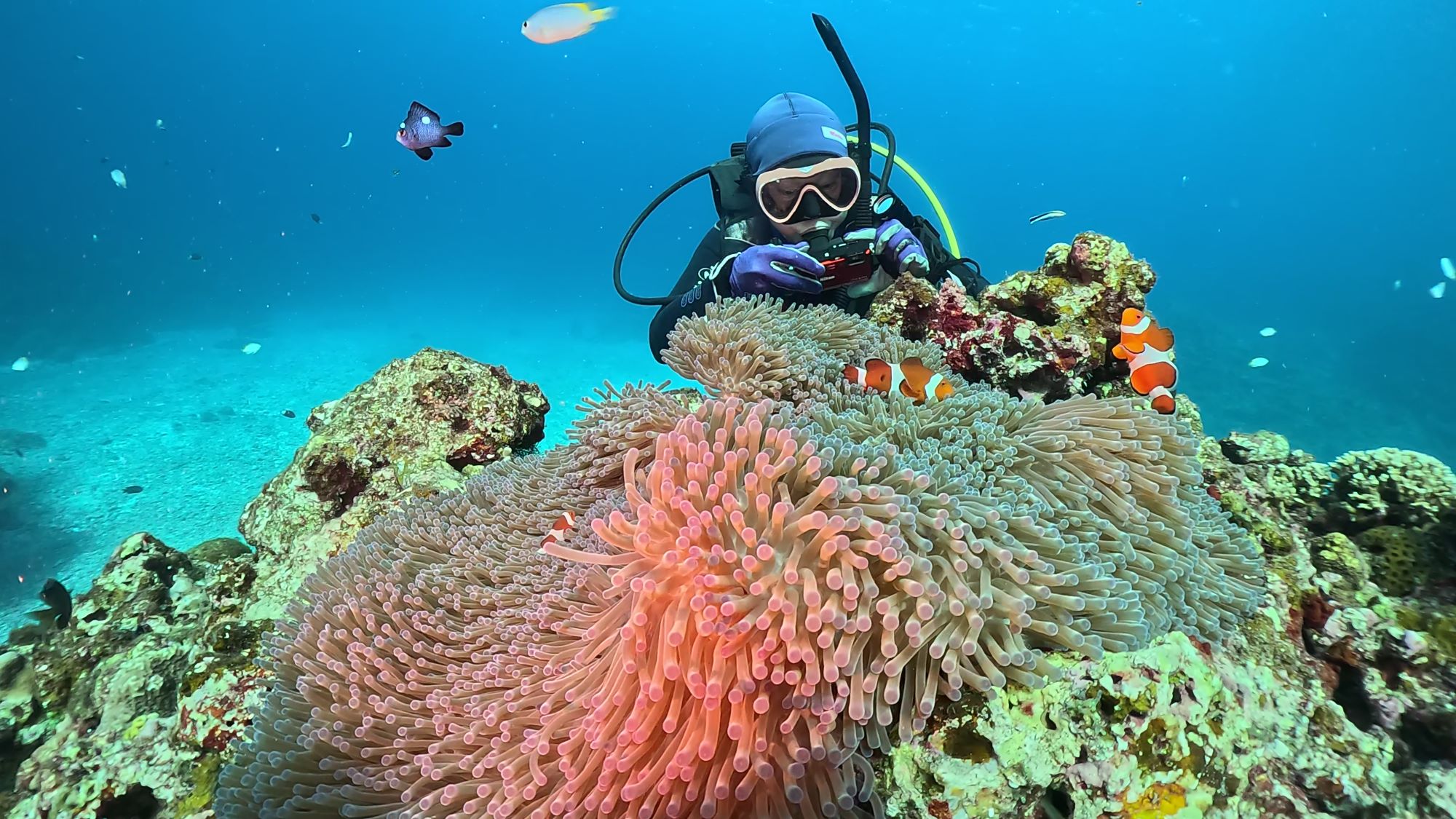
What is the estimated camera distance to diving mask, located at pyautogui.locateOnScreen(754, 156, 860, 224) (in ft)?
12.7

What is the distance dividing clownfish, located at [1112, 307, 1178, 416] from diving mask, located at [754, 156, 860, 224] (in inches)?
72.3

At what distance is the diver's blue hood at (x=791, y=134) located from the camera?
4.12m

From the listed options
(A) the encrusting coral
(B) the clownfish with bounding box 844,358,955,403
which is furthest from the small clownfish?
(B) the clownfish with bounding box 844,358,955,403

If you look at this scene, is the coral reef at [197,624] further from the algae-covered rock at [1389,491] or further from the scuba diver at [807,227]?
the algae-covered rock at [1389,491]

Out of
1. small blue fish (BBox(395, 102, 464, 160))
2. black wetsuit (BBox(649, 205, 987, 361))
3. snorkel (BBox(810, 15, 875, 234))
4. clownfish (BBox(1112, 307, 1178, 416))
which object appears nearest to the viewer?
clownfish (BBox(1112, 307, 1178, 416))

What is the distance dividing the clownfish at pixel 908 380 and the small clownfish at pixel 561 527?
3.29 ft

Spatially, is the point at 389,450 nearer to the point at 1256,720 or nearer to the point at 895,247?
the point at 895,247

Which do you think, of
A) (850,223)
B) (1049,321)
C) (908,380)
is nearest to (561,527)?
(908,380)

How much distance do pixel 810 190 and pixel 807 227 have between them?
0.25m

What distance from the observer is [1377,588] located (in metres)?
2.14

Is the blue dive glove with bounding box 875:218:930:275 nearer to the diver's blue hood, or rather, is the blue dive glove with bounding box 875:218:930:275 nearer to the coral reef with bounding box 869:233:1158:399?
the coral reef with bounding box 869:233:1158:399

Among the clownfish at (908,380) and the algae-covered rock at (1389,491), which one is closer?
the clownfish at (908,380)

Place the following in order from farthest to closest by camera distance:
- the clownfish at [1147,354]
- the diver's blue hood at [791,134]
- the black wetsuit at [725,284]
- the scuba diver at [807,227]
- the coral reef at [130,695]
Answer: the diver's blue hood at [791,134]
the black wetsuit at [725,284]
the scuba diver at [807,227]
the clownfish at [1147,354]
the coral reef at [130,695]

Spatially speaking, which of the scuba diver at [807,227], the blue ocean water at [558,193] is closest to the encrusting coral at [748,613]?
the scuba diver at [807,227]
